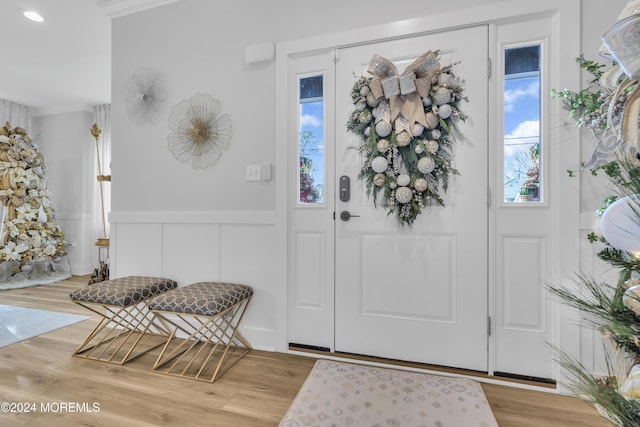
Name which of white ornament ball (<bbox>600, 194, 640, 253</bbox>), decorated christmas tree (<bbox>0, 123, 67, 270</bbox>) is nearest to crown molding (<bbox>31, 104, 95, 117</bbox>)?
decorated christmas tree (<bbox>0, 123, 67, 270</bbox>)

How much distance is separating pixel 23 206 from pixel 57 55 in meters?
2.27

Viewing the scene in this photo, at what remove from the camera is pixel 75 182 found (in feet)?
17.1

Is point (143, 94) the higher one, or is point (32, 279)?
point (143, 94)

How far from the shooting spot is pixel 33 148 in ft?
15.8

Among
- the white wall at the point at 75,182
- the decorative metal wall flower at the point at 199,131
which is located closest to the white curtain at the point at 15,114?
the white wall at the point at 75,182

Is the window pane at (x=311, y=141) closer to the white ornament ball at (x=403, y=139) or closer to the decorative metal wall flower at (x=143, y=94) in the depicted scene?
the white ornament ball at (x=403, y=139)

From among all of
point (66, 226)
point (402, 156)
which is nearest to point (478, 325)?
point (402, 156)

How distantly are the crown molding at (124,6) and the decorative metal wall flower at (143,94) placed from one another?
20.1 inches

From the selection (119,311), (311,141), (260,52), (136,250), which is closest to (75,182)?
(136,250)

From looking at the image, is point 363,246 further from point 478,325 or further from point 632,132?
point 632,132

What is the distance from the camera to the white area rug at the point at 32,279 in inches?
167

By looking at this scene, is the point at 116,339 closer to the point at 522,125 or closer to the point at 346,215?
the point at 346,215

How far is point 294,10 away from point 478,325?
2.43 metres

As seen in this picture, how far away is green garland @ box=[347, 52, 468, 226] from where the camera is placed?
201 centimetres
